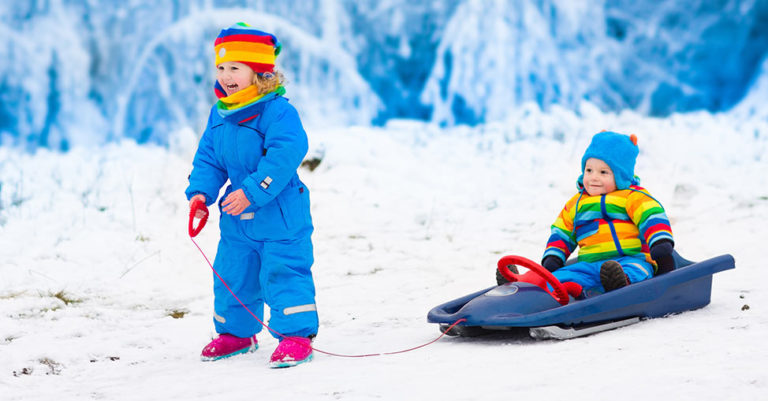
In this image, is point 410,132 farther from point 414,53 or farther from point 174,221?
point 174,221

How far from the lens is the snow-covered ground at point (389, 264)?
96.6 inches

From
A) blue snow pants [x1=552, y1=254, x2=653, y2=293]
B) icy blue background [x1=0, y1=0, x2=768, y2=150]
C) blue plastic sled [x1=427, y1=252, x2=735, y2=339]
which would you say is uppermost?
icy blue background [x1=0, y1=0, x2=768, y2=150]

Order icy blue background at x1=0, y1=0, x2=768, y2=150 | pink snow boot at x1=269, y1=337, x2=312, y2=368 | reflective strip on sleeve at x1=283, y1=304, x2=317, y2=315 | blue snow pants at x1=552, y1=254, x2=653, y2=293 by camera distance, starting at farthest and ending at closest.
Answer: icy blue background at x1=0, y1=0, x2=768, y2=150 < blue snow pants at x1=552, y1=254, x2=653, y2=293 < reflective strip on sleeve at x1=283, y1=304, x2=317, y2=315 < pink snow boot at x1=269, y1=337, x2=312, y2=368

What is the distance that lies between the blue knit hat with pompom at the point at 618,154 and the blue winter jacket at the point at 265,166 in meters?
1.54

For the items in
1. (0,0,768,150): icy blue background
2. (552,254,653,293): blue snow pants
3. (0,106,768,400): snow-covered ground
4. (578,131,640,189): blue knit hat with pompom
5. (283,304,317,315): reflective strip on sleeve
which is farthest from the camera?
(0,0,768,150): icy blue background

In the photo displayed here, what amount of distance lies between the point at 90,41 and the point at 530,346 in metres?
7.94

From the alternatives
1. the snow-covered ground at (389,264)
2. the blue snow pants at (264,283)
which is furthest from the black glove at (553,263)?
the blue snow pants at (264,283)

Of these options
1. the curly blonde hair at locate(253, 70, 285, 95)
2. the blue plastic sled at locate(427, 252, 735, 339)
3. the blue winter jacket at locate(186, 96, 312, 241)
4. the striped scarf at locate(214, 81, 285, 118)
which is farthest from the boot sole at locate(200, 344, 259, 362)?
the curly blonde hair at locate(253, 70, 285, 95)

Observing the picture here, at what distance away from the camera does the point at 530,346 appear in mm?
2887

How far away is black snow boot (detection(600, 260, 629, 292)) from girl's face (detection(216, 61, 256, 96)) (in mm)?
1823

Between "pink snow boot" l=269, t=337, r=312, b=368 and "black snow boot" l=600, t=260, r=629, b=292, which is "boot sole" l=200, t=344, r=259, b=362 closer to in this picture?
"pink snow boot" l=269, t=337, r=312, b=368

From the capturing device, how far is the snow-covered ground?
96.6 inches

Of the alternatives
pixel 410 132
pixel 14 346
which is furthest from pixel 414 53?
pixel 14 346

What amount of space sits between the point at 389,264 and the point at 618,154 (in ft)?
6.96
